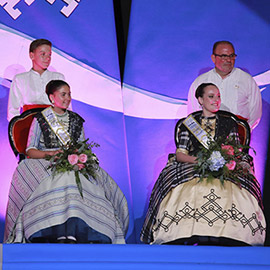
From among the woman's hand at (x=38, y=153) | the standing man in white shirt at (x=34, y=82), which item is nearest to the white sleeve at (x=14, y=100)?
the standing man in white shirt at (x=34, y=82)

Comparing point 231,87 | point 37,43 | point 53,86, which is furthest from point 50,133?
point 231,87

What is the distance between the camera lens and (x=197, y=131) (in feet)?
17.4

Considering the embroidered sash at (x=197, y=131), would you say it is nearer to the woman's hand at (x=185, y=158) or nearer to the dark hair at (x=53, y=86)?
the woman's hand at (x=185, y=158)

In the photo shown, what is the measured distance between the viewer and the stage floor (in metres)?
3.40

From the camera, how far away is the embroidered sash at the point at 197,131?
523 cm

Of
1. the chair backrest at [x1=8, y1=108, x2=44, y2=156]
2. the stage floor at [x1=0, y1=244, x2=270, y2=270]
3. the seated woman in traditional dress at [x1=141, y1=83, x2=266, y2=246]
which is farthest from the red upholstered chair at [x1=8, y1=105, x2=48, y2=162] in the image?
the stage floor at [x1=0, y1=244, x2=270, y2=270]

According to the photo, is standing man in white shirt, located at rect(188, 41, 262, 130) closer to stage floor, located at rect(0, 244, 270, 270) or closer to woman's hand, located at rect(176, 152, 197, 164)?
woman's hand, located at rect(176, 152, 197, 164)

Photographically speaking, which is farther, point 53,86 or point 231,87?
point 231,87

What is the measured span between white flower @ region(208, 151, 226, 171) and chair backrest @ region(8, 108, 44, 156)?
153 cm

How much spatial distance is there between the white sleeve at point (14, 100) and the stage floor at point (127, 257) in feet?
7.59

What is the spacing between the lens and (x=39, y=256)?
3.48 meters

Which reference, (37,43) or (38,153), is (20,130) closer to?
(38,153)

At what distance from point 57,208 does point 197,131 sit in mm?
A: 1345

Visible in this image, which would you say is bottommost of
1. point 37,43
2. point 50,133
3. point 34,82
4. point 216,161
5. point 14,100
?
point 216,161
